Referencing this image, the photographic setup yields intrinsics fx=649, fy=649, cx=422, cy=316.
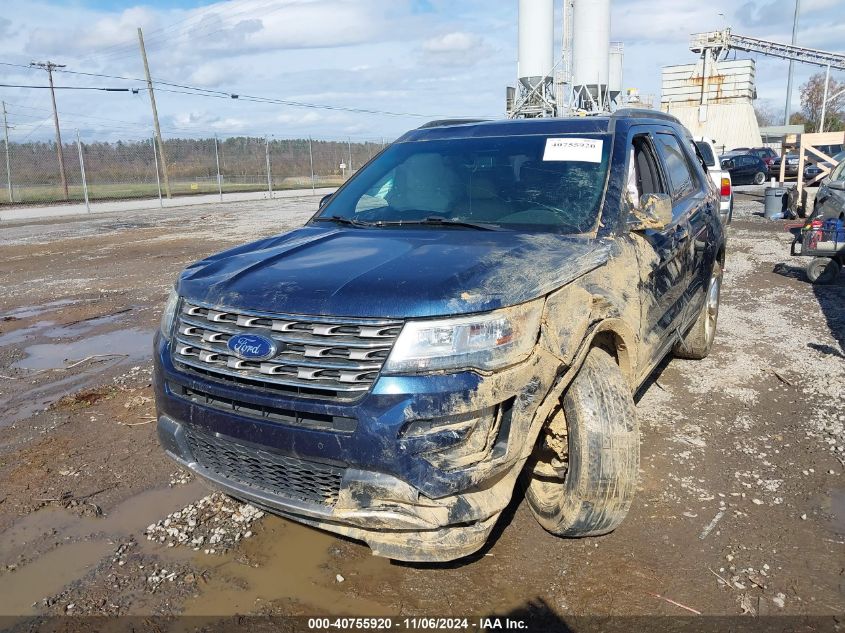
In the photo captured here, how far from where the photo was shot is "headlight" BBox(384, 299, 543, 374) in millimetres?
2342

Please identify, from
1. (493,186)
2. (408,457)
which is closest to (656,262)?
(493,186)

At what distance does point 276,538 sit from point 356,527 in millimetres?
902

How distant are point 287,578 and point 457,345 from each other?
1374mm

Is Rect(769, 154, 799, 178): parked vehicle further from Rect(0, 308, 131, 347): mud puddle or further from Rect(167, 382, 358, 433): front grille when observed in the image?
Rect(167, 382, 358, 433): front grille

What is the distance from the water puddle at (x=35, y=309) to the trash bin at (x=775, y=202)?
16019mm

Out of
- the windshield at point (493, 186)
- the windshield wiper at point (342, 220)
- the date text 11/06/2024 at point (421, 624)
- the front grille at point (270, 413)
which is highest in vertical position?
the windshield at point (493, 186)

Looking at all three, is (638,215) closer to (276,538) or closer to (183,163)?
(276,538)

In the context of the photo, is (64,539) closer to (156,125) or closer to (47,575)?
(47,575)

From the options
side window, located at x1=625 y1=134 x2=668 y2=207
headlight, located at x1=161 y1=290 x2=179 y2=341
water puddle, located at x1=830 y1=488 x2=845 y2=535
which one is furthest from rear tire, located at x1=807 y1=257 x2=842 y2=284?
headlight, located at x1=161 y1=290 x2=179 y2=341

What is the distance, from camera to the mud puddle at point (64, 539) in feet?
9.34

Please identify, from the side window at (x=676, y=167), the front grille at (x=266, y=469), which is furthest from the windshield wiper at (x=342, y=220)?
the side window at (x=676, y=167)

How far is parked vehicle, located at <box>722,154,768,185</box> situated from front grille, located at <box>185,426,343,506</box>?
3010 centimetres

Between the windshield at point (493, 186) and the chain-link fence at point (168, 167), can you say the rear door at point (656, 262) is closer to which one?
the windshield at point (493, 186)

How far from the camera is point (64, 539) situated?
10.5ft
